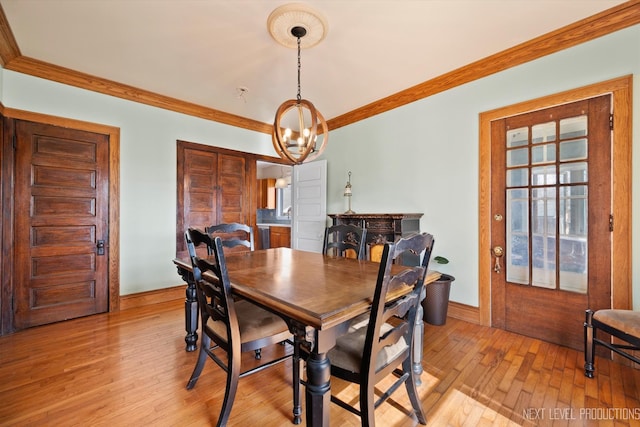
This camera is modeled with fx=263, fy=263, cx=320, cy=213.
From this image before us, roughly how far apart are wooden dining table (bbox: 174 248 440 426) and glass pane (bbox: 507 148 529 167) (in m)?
1.75

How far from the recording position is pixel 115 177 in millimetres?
3059

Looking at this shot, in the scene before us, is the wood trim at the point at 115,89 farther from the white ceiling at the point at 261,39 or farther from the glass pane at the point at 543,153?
the glass pane at the point at 543,153

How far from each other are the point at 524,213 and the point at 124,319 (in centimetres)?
419

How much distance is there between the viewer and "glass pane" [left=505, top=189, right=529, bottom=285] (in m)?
2.45

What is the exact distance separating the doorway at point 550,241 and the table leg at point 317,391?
7.53 feet

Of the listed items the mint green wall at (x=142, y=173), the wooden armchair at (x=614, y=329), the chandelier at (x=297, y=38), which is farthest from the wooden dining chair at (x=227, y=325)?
the mint green wall at (x=142, y=173)

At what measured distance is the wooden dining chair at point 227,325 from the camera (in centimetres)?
131

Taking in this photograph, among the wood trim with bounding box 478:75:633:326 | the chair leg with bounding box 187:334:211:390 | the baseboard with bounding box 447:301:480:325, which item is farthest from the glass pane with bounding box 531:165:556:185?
the chair leg with bounding box 187:334:211:390

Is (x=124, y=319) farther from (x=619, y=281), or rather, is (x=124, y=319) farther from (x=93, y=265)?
(x=619, y=281)

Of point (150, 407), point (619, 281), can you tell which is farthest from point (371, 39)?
point (150, 407)

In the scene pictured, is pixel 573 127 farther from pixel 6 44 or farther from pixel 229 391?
pixel 6 44

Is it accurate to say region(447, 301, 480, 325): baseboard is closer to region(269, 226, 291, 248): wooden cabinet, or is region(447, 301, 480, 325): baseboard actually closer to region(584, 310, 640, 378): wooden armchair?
region(584, 310, 640, 378): wooden armchair

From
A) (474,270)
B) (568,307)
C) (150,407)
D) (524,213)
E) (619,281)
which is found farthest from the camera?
(474,270)

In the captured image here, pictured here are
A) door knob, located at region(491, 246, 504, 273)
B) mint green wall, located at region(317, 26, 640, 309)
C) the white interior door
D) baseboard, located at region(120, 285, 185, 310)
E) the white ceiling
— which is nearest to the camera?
the white ceiling
